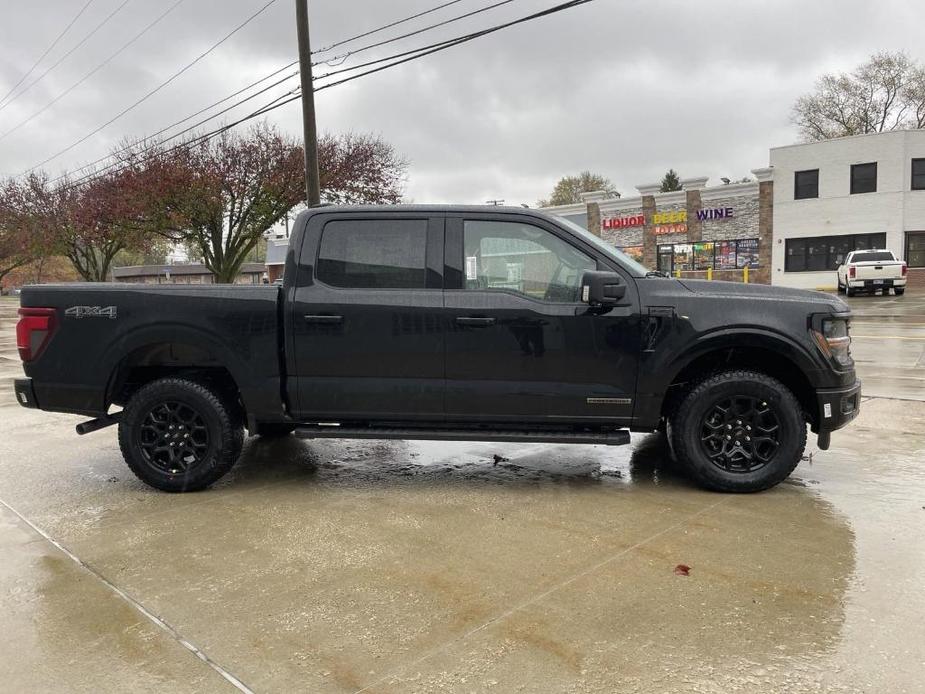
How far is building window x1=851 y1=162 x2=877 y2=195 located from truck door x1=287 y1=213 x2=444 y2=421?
108 feet

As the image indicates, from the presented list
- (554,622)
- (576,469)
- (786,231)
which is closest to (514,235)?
(576,469)

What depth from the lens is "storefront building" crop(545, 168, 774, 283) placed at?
33.2 meters

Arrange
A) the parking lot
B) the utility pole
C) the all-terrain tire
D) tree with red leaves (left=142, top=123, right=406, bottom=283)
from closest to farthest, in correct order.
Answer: the parking lot, the all-terrain tire, the utility pole, tree with red leaves (left=142, top=123, right=406, bottom=283)

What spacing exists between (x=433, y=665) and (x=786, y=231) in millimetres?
34459

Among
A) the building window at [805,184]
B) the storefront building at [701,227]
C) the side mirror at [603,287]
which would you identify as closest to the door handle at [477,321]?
the side mirror at [603,287]

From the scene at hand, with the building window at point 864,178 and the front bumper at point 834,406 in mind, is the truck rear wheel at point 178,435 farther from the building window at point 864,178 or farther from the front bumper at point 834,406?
the building window at point 864,178

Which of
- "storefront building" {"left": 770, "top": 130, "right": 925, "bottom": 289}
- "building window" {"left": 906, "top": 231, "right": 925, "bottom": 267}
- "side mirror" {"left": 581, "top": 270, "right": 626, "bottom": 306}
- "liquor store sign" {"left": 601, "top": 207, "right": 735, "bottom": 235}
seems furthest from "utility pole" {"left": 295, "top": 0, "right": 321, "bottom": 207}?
"building window" {"left": 906, "top": 231, "right": 925, "bottom": 267}

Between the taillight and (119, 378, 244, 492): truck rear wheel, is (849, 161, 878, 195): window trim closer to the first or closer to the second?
(119, 378, 244, 492): truck rear wheel

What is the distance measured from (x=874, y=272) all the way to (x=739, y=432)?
26.7m

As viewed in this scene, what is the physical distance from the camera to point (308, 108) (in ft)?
44.1

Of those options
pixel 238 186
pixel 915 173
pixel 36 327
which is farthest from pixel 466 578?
pixel 915 173

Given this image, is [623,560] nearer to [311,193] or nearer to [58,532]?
[58,532]

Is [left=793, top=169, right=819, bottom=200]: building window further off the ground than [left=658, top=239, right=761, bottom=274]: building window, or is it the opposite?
[left=793, top=169, right=819, bottom=200]: building window

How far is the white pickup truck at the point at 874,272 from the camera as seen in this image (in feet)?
88.0
